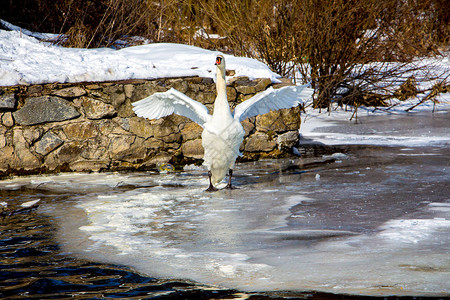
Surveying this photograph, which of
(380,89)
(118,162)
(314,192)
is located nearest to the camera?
(314,192)

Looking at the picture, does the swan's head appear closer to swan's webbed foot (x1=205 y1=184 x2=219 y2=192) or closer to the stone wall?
swan's webbed foot (x1=205 y1=184 x2=219 y2=192)

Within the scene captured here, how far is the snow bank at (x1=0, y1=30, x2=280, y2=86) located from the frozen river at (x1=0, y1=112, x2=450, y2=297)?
138cm

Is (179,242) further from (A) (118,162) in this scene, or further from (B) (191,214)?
(A) (118,162)

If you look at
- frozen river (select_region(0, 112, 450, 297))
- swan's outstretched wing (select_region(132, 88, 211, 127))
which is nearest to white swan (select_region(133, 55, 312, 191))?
swan's outstretched wing (select_region(132, 88, 211, 127))

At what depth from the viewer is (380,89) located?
12.9 m

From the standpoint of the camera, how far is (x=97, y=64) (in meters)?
8.03

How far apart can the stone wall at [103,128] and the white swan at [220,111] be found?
115 centimetres

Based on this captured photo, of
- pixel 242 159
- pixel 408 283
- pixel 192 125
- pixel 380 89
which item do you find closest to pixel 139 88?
pixel 192 125

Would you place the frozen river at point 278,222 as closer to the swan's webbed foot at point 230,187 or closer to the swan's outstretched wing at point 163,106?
the swan's webbed foot at point 230,187

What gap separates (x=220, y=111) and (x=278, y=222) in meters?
1.85

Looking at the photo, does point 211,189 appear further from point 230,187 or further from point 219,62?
point 219,62

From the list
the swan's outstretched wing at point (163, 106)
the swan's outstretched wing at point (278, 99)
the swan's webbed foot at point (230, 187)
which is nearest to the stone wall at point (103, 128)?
the swan's outstretched wing at point (163, 106)

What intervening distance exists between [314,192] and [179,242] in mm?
2028

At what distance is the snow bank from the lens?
771 centimetres
